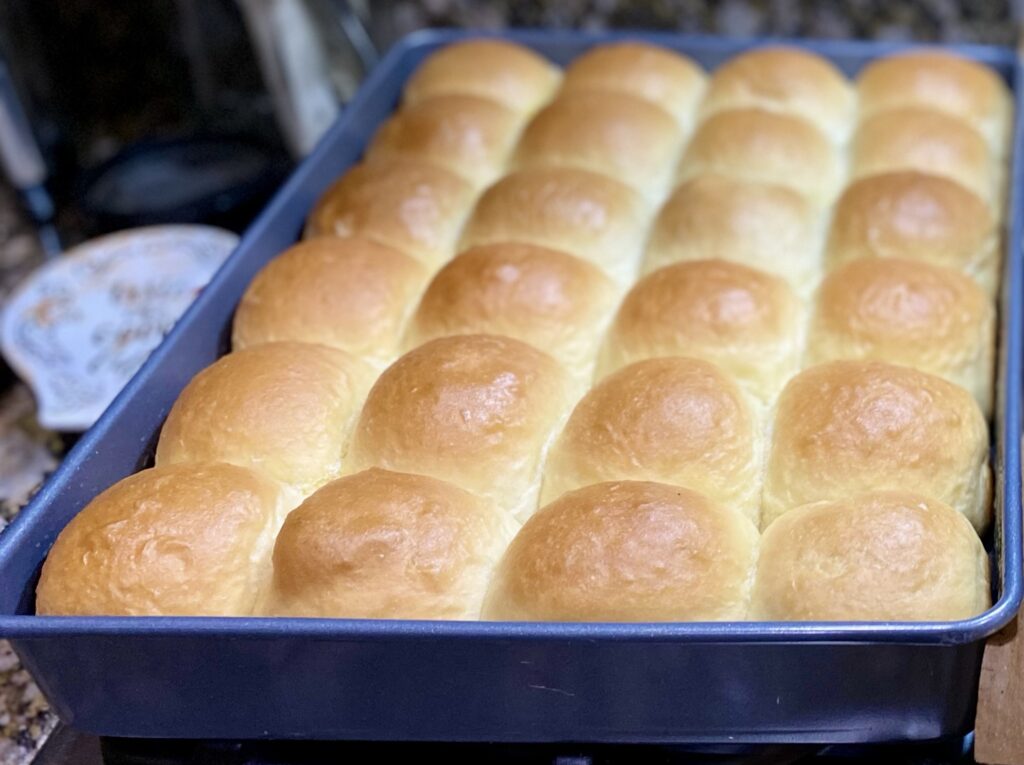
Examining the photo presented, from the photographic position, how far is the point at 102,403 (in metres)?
1.42

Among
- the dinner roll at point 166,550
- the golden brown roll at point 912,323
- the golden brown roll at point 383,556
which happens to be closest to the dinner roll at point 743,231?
the golden brown roll at point 912,323

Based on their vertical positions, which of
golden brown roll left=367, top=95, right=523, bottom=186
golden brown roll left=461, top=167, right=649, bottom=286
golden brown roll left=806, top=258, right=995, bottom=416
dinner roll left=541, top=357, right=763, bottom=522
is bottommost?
golden brown roll left=806, top=258, right=995, bottom=416

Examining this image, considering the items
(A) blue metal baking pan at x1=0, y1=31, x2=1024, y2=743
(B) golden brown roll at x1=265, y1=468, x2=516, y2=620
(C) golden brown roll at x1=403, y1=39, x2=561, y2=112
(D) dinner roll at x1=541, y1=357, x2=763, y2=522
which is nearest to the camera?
(A) blue metal baking pan at x1=0, y1=31, x2=1024, y2=743

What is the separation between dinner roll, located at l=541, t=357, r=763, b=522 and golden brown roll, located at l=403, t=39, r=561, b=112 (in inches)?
33.5

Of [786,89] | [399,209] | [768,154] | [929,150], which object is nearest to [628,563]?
[399,209]

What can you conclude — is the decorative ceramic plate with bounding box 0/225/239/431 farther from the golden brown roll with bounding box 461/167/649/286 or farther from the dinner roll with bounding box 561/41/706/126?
the dinner roll with bounding box 561/41/706/126

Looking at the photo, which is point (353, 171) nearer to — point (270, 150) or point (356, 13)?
point (270, 150)

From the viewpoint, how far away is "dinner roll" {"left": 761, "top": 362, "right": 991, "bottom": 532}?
41.0 inches

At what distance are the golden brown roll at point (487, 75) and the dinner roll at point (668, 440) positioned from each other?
0.85 meters

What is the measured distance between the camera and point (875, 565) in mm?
918

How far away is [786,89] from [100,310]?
1.18 metres

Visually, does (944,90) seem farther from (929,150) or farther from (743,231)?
(743,231)

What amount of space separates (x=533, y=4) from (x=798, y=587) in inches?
60.0

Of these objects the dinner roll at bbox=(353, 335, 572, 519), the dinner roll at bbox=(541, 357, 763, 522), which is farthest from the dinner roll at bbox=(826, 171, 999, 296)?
the dinner roll at bbox=(353, 335, 572, 519)
